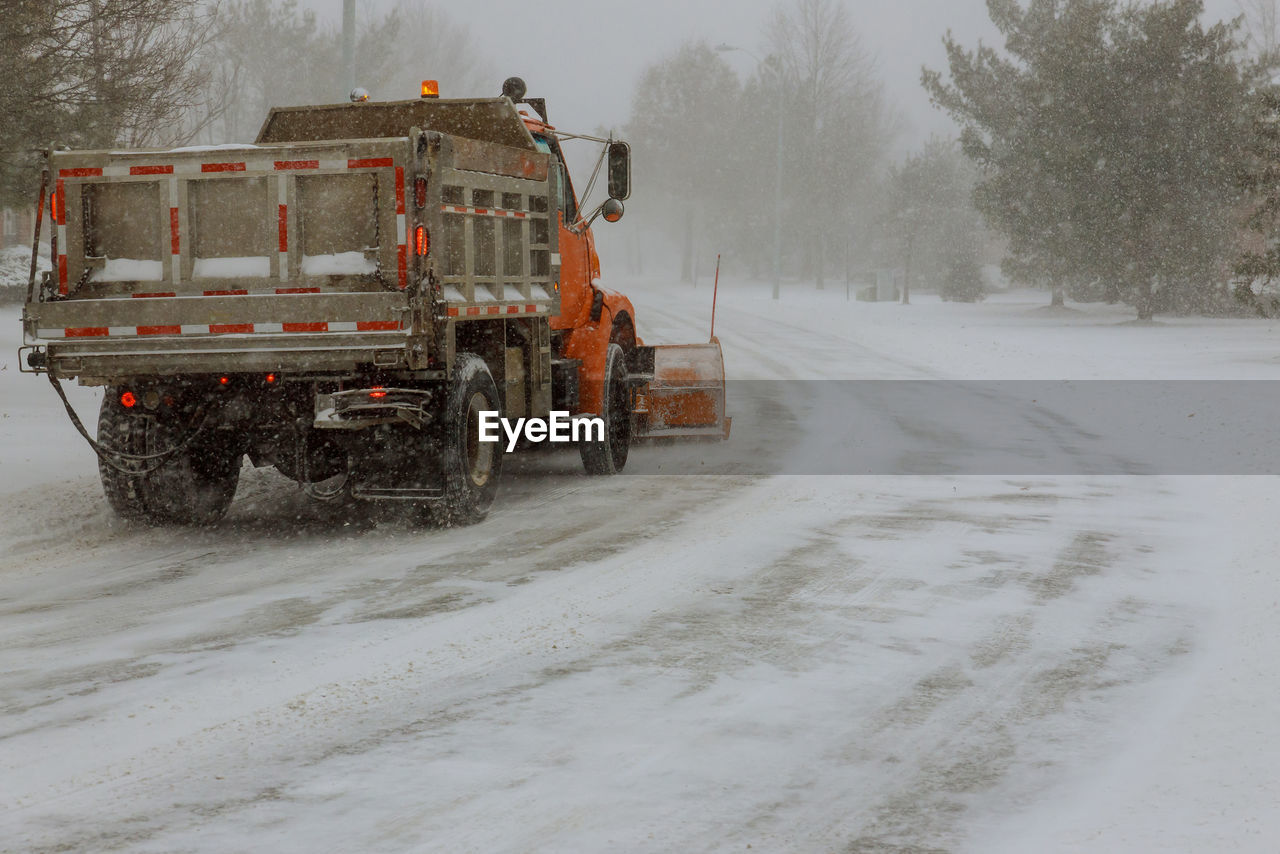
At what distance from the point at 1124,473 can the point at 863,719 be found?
710 cm

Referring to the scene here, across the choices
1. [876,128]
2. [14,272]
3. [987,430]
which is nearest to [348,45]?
[987,430]

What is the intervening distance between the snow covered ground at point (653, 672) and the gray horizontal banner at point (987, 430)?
131cm

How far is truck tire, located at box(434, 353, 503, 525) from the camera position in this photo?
8.45m

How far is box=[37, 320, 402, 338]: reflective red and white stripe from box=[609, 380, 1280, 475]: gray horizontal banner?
4.02m

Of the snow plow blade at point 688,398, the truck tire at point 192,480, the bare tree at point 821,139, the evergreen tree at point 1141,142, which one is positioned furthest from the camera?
the bare tree at point 821,139

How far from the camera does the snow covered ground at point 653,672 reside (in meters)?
4.07

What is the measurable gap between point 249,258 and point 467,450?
5.96 feet

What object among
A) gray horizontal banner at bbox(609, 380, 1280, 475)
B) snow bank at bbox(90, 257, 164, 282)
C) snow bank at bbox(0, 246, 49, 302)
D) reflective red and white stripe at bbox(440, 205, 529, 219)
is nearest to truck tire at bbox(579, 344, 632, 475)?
gray horizontal banner at bbox(609, 380, 1280, 475)

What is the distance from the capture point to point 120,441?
8531 mm

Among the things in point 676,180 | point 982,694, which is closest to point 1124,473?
point 982,694

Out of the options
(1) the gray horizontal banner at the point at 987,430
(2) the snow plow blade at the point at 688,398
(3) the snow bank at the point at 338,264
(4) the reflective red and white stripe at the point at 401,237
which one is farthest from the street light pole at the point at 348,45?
(4) the reflective red and white stripe at the point at 401,237

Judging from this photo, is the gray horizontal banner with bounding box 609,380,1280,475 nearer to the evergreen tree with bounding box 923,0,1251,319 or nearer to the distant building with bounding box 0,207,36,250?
the evergreen tree with bounding box 923,0,1251,319

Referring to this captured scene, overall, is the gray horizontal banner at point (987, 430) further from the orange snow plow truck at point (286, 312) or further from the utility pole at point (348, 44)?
the utility pole at point (348, 44)

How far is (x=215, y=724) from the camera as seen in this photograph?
4.84 m
